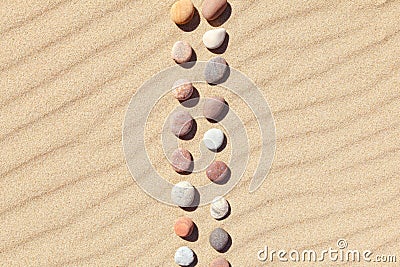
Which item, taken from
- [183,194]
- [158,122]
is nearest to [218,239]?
[183,194]

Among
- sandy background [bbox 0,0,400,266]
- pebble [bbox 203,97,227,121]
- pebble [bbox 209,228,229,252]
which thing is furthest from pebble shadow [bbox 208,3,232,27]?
pebble [bbox 209,228,229,252]

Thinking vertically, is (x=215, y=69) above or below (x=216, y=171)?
above

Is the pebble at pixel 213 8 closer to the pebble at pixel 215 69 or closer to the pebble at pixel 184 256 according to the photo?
the pebble at pixel 215 69

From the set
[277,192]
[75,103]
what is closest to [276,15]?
[277,192]

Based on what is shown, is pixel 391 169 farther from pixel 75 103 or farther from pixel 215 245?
pixel 75 103

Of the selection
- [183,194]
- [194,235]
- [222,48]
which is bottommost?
[194,235]

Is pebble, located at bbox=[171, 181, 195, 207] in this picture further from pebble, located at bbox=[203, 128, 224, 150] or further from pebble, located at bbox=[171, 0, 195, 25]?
pebble, located at bbox=[171, 0, 195, 25]

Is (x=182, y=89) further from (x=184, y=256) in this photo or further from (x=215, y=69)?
(x=184, y=256)
